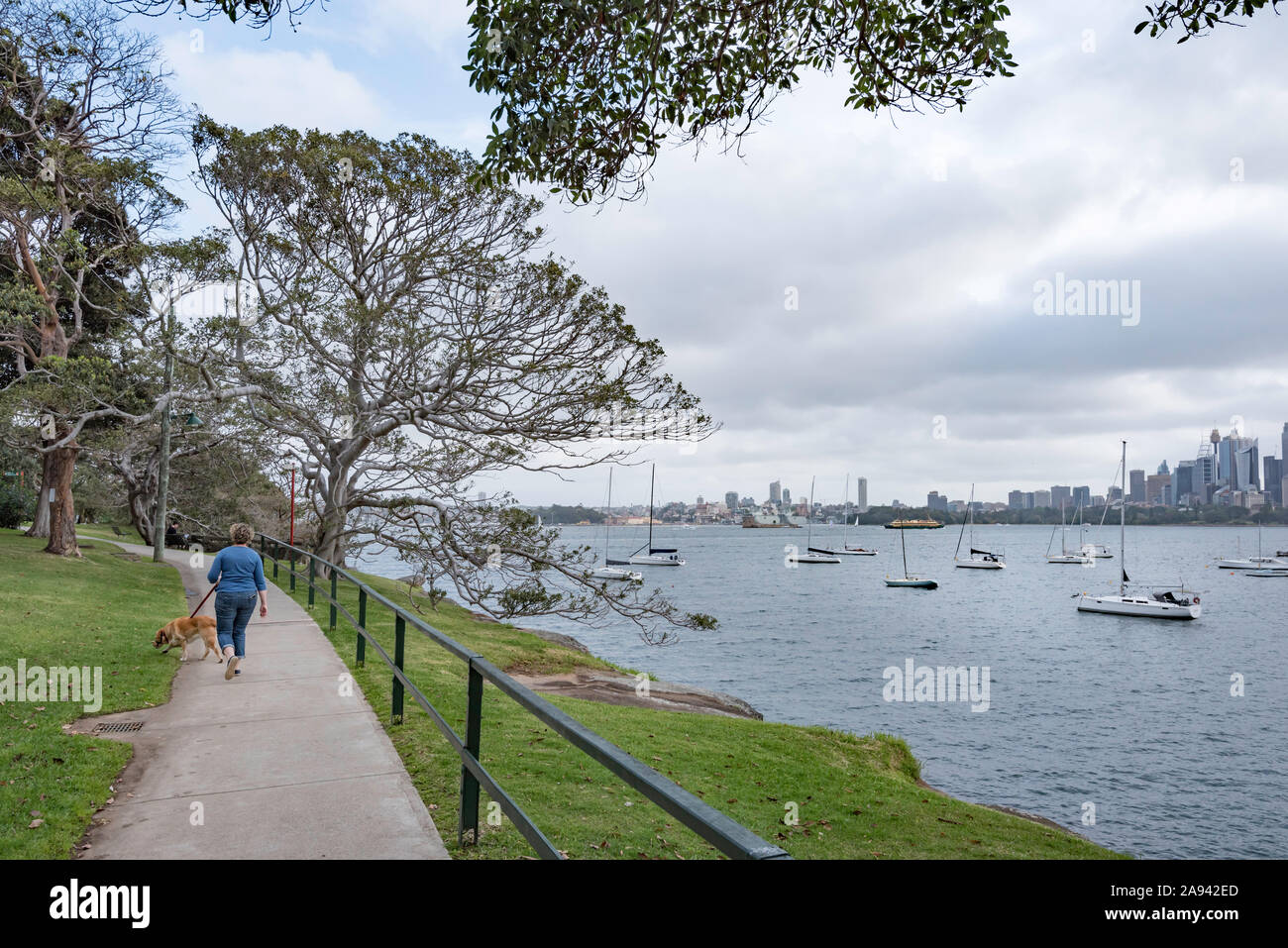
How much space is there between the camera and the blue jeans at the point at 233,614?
31.4ft

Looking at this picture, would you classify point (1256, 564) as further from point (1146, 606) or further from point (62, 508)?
point (62, 508)

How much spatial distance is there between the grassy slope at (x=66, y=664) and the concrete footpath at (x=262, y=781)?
0.19 m

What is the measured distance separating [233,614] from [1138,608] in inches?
2148

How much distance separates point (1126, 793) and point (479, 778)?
1905cm

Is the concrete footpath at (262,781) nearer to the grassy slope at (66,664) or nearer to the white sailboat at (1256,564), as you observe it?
the grassy slope at (66,664)

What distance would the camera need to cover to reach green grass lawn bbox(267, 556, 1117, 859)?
6.44 m

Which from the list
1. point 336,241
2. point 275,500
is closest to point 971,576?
point 275,500

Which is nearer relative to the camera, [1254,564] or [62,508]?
[62,508]

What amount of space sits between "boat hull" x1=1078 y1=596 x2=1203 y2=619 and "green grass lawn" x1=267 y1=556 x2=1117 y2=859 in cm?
4245

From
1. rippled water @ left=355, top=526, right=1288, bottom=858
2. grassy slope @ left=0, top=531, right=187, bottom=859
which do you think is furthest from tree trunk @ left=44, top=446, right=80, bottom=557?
rippled water @ left=355, top=526, right=1288, bottom=858

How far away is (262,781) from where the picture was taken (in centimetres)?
575

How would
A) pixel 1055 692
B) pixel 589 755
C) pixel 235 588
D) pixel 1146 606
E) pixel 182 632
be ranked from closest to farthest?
pixel 589 755 → pixel 235 588 → pixel 182 632 → pixel 1055 692 → pixel 1146 606

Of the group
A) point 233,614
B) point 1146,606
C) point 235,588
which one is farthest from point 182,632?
point 1146,606

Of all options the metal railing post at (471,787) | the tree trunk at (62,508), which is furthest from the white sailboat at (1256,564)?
the metal railing post at (471,787)
